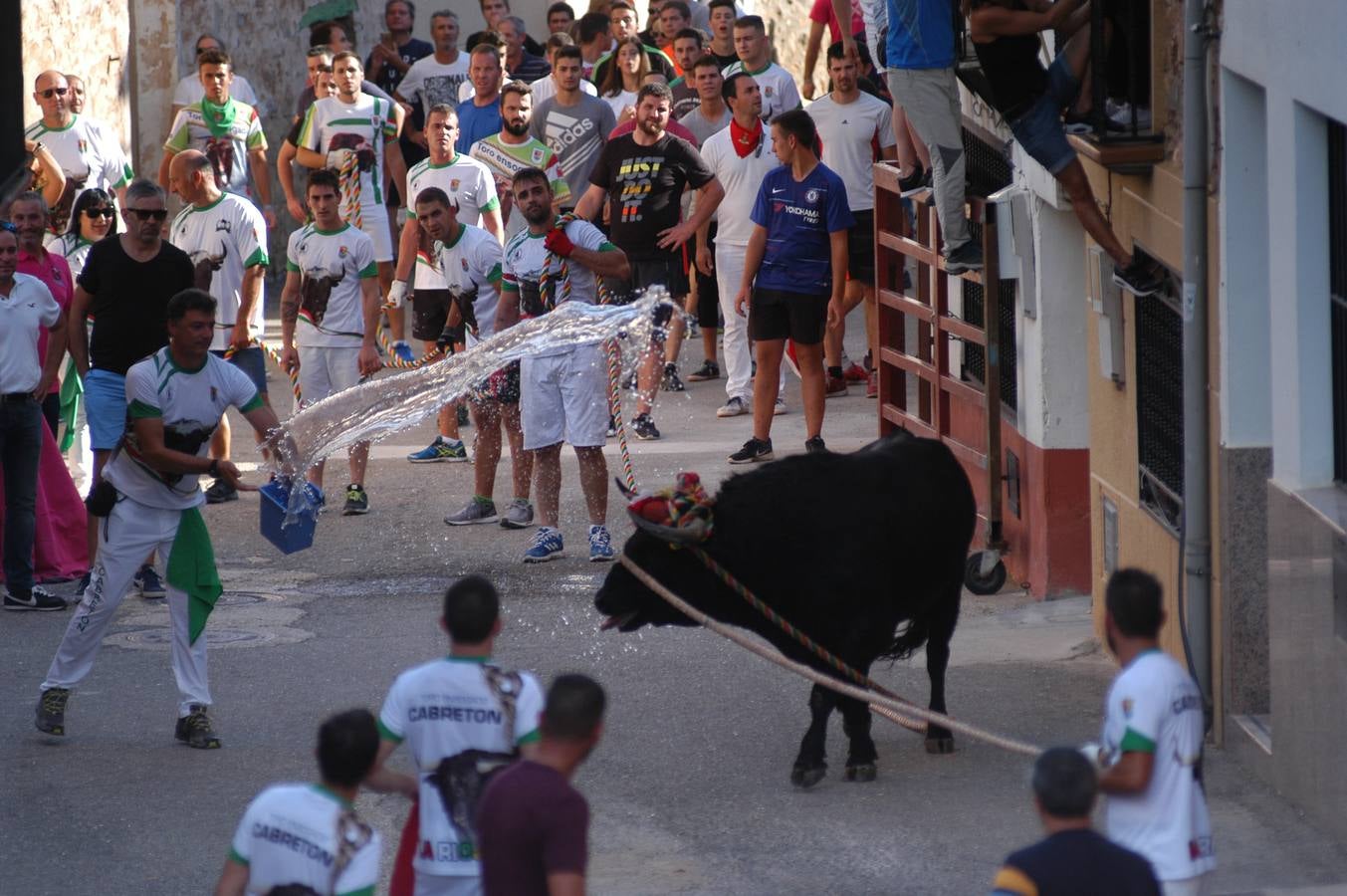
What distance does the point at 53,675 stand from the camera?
28.2ft

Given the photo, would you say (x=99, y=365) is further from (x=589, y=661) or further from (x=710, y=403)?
(x=710, y=403)

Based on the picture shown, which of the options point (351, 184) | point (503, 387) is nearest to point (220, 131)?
point (351, 184)

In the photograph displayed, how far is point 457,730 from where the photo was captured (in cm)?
532

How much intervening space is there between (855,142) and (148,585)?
6316mm

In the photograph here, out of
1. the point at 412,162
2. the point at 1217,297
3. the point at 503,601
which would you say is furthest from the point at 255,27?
the point at 1217,297

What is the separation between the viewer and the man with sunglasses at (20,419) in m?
10.7

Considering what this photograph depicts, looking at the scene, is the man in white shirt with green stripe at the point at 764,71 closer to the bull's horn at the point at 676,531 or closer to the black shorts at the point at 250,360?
the black shorts at the point at 250,360

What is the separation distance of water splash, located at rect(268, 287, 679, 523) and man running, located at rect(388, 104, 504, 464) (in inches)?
47.0

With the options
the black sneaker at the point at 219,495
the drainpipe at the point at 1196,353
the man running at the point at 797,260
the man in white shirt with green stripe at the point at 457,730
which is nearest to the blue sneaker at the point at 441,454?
the black sneaker at the point at 219,495

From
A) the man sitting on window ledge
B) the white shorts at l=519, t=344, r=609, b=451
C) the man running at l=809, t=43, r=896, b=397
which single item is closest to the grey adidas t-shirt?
the man running at l=809, t=43, r=896, b=397

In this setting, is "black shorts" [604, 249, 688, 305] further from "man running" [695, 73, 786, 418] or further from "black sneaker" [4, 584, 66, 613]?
"black sneaker" [4, 584, 66, 613]

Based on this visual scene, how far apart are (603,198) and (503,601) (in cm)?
467

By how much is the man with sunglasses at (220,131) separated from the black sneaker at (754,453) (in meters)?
6.12

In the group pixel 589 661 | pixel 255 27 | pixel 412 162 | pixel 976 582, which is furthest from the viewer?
pixel 255 27
